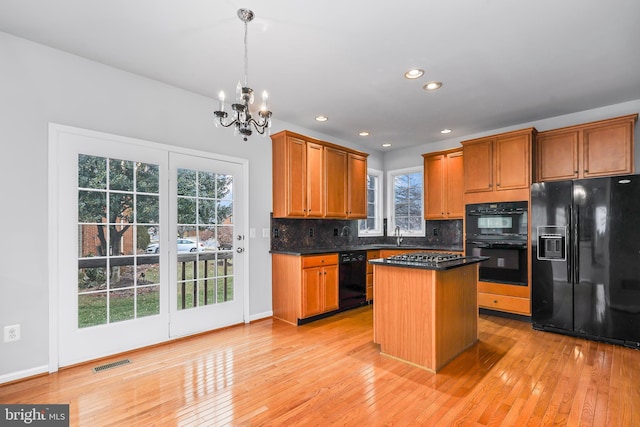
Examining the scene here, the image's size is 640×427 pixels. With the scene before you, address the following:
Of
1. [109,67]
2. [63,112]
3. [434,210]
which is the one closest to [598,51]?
[434,210]

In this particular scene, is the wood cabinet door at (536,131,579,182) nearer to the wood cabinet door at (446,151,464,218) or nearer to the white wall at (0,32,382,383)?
the wood cabinet door at (446,151,464,218)

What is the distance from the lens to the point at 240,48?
2633 millimetres

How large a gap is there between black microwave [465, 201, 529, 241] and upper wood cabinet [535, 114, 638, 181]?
542 mm

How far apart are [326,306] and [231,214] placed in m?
1.72

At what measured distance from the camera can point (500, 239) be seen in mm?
4203

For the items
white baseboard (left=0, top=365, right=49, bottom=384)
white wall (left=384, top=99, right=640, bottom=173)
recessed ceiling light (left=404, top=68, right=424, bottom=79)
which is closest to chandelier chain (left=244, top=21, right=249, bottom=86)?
recessed ceiling light (left=404, top=68, right=424, bottom=79)

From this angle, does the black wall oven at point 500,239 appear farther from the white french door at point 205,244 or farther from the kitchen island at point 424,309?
the white french door at point 205,244

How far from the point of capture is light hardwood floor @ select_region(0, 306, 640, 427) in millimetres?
2039

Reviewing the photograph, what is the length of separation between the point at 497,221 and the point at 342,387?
3100 mm

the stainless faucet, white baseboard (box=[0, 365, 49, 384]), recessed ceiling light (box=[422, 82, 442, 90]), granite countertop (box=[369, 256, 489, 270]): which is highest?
recessed ceiling light (box=[422, 82, 442, 90])

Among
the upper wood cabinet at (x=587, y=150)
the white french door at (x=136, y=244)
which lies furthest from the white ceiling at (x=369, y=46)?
the white french door at (x=136, y=244)

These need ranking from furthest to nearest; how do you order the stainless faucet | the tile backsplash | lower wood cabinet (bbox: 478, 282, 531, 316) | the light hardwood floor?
the stainless faucet < the tile backsplash < lower wood cabinet (bbox: 478, 282, 531, 316) < the light hardwood floor

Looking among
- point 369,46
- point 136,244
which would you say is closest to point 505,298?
point 369,46

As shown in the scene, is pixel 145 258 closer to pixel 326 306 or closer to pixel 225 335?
pixel 225 335
